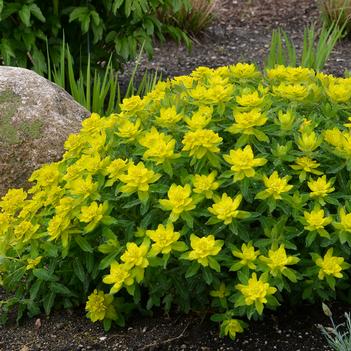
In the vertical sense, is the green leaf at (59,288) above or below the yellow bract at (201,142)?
below

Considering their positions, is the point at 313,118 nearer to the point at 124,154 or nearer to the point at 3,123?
the point at 124,154

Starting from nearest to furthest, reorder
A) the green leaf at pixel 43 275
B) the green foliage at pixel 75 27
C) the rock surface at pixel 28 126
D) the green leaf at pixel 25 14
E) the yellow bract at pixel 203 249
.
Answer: the yellow bract at pixel 203 249, the green leaf at pixel 43 275, the rock surface at pixel 28 126, the green leaf at pixel 25 14, the green foliage at pixel 75 27

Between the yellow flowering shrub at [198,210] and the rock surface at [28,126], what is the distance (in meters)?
0.67

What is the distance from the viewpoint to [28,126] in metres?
3.97

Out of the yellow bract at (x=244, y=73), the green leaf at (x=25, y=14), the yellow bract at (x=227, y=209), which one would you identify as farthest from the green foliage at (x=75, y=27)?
the yellow bract at (x=227, y=209)

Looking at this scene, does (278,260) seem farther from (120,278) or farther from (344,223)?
(120,278)

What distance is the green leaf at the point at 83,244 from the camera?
2912mm

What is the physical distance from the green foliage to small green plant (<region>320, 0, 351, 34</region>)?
2567 mm

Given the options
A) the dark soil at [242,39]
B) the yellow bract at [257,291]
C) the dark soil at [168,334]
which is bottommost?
the dark soil at [242,39]

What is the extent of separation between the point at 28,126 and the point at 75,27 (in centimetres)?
195

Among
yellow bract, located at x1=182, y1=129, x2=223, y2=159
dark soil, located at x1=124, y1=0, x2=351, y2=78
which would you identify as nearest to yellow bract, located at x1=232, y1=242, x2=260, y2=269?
yellow bract, located at x1=182, y1=129, x2=223, y2=159

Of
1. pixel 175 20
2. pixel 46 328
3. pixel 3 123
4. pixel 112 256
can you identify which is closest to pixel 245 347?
pixel 112 256

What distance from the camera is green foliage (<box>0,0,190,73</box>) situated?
5207 mm

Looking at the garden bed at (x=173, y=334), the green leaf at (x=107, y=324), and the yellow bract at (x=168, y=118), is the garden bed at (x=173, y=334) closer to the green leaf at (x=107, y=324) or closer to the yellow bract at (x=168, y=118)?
the green leaf at (x=107, y=324)
